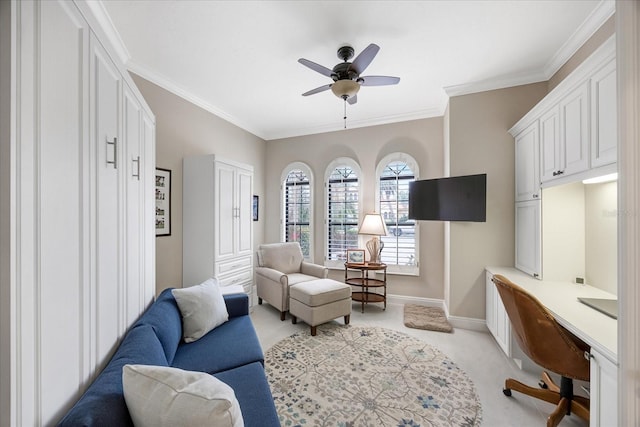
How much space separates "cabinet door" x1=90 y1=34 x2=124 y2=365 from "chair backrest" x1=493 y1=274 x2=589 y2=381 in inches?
89.8

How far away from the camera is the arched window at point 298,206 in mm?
4656

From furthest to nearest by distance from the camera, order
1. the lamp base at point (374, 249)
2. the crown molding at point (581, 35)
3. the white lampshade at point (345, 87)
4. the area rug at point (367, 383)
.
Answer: the lamp base at point (374, 249) → the white lampshade at point (345, 87) → the crown molding at point (581, 35) → the area rug at point (367, 383)

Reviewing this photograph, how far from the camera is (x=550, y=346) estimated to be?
1550 mm

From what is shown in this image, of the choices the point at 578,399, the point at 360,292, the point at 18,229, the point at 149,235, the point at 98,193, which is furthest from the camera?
the point at 360,292

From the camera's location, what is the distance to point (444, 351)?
2.56 meters

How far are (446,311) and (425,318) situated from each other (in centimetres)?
31

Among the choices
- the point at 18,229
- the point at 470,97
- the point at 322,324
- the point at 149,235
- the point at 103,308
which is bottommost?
the point at 322,324

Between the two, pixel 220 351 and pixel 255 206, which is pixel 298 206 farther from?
pixel 220 351

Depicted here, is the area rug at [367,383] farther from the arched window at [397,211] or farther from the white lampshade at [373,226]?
the white lampshade at [373,226]

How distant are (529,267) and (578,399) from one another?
114 centimetres

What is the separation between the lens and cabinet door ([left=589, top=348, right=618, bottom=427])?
1.14 m

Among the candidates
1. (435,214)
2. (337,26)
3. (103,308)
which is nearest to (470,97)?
(435,214)

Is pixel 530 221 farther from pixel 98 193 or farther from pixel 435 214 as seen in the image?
pixel 98 193

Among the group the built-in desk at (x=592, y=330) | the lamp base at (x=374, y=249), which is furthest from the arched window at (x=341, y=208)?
the built-in desk at (x=592, y=330)
